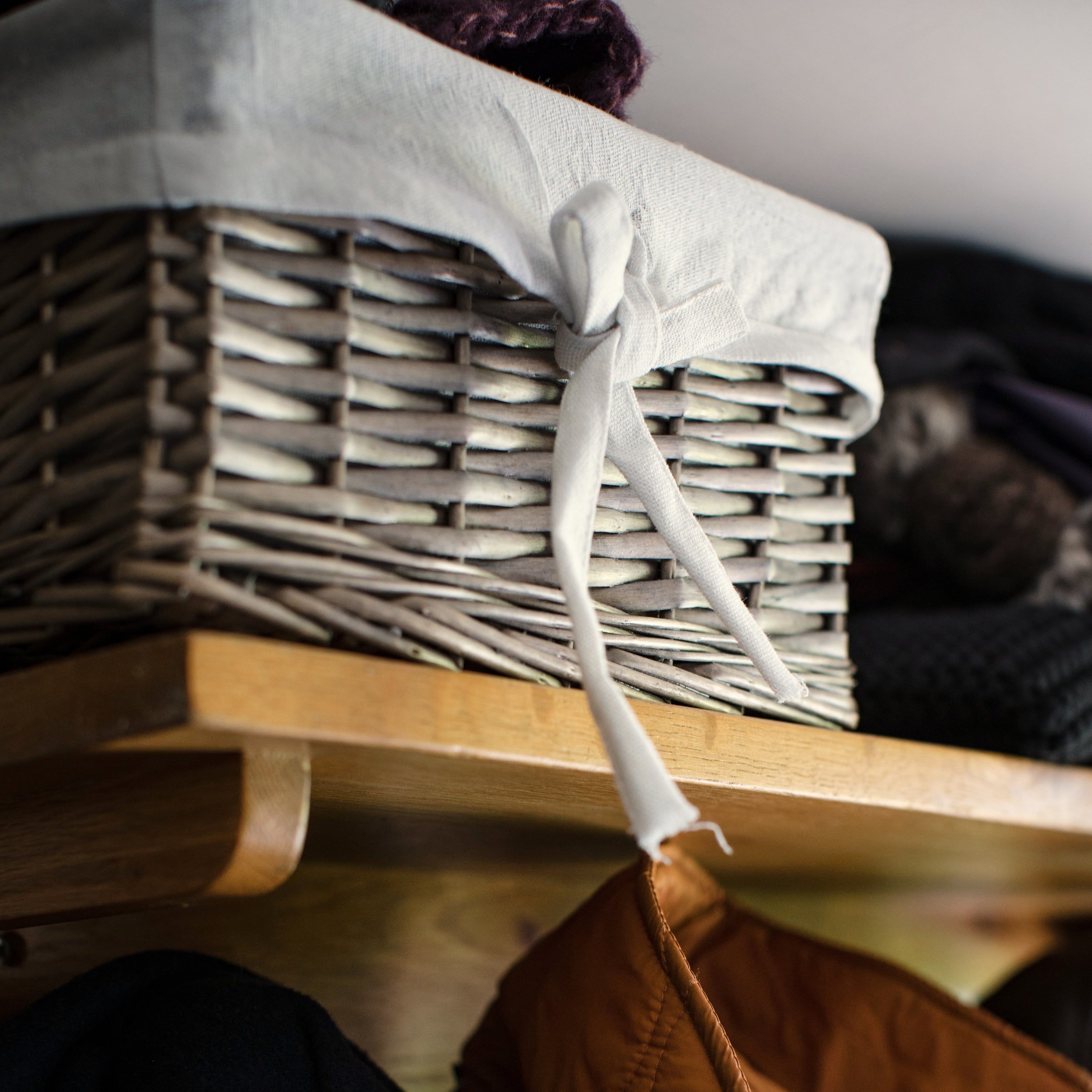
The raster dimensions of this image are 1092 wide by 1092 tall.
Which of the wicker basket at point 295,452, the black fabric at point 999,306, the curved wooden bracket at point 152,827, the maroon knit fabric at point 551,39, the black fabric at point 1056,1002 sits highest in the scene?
the black fabric at point 999,306

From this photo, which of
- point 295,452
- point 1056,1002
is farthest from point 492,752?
point 1056,1002

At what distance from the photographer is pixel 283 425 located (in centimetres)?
27

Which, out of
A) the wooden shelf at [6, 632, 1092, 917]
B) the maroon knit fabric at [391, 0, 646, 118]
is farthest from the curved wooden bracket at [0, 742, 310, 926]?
the maroon knit fabric at [391, 0, 646, 118]

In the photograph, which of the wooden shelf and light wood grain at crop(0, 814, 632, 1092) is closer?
the wooden shelf

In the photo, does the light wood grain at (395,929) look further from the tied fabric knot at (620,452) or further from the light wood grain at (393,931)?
the tied fabric knot at (620,452)

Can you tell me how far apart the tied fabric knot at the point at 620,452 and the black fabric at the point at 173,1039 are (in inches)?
6.7

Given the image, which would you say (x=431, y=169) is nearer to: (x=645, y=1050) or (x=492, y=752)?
(x=492, y=752)

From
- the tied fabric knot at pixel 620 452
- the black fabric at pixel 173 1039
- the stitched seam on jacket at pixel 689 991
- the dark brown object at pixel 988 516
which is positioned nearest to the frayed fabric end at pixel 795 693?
the tied fabric knot at pixel 620 452

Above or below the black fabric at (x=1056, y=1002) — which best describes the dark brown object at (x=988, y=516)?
above

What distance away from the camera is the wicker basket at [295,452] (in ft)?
0.85

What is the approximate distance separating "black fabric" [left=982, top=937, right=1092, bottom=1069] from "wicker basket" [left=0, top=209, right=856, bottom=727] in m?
0.47

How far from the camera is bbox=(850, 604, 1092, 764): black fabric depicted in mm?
486

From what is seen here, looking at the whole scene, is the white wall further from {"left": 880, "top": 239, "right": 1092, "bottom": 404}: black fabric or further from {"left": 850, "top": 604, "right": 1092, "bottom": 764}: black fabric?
{"left": 850, "top": 604, "right": 1092, "bottom": 764}: black fabric

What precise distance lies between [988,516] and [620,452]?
1.32ft
